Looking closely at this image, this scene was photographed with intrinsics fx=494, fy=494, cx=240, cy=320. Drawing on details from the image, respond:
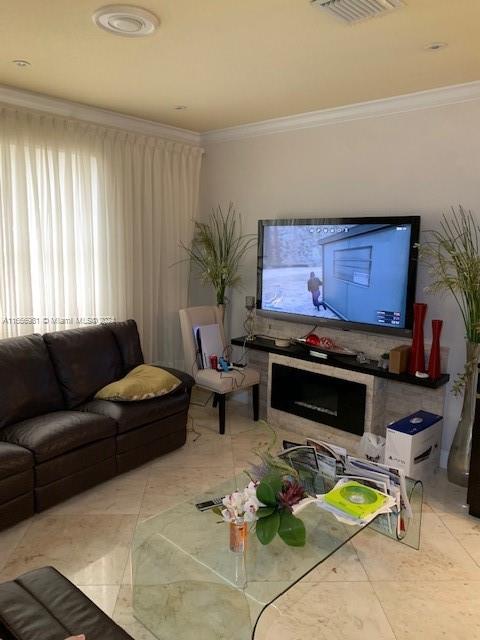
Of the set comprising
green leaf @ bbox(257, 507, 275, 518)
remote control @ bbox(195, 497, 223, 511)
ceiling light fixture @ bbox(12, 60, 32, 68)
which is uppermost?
ceiling light fixture @ bbox(12, 60, 32, 68)

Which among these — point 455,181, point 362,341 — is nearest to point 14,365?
point 362,341

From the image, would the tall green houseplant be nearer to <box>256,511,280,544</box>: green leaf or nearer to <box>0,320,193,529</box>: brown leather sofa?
<box>0,320,193,529</box>: brown leather sofa

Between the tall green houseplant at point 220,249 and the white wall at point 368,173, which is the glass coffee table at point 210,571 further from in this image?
the tall green houseplant at point 220,249

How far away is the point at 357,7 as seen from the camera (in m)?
2.12

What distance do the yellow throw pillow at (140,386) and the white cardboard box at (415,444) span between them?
153 centimetres

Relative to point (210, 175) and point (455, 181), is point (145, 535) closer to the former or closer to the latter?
point (455, 181)

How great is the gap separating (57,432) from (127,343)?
3.78 ft

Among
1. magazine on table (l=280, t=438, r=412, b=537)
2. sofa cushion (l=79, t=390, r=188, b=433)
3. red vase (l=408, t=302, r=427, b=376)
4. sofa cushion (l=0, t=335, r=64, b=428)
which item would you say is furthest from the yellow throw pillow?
red vase (l=408, t=302, r=427, b=376)

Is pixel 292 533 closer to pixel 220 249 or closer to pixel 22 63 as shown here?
pixel 22 63

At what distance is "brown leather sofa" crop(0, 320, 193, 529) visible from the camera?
272 cm

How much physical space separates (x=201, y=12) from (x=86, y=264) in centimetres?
233

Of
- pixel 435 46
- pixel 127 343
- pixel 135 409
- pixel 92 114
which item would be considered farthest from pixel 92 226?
pixel 435 46

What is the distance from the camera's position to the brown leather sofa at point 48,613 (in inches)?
55.1

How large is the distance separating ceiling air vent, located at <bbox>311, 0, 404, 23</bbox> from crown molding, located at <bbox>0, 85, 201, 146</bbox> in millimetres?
2343
